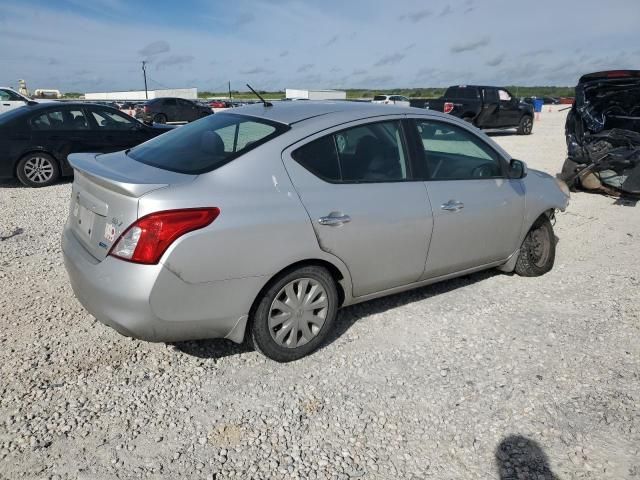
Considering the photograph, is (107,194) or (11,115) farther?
(11,115)

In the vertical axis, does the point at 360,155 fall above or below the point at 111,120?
above

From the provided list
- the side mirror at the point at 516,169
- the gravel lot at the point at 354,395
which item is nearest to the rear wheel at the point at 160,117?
the gravel lot at the point at 354,395

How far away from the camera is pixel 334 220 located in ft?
10.1

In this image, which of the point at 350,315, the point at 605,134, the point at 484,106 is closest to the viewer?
the point at 350,315

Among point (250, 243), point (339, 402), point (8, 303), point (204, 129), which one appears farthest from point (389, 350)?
point (8, 303)

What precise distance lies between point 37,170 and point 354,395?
7669 mm

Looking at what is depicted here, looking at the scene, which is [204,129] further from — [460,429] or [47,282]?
[460,429]

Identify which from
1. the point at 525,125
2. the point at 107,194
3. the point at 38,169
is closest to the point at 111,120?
the point at 38,169

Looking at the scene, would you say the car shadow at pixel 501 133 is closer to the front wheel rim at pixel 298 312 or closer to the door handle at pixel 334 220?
the door handle at pixel 334 220

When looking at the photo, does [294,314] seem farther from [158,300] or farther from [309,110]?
[309,110]

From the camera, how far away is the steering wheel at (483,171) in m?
4.04

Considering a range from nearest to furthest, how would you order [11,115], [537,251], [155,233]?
[155,233], [537,251], [11,115]

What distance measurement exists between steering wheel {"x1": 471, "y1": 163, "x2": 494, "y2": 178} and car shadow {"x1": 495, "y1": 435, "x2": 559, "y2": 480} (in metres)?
2.13

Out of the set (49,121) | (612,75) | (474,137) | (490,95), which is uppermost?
(612,75)
